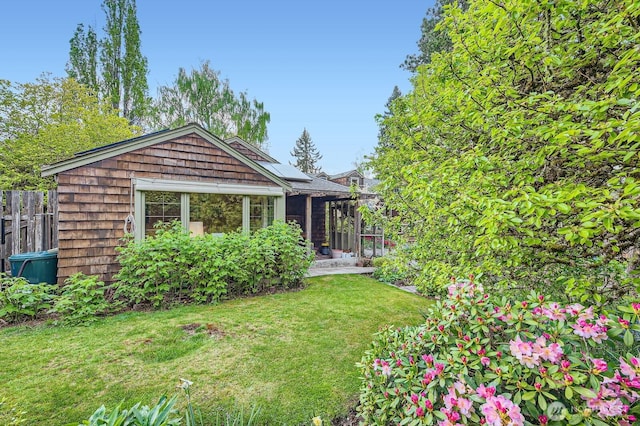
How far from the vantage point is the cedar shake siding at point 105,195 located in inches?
209

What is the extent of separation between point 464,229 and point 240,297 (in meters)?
4.71

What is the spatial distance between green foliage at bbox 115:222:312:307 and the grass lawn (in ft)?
1.51

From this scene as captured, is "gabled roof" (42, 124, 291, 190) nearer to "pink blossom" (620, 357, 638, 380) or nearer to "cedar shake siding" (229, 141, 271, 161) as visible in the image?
"cedar shake siding" (229, 141, 271, 161)

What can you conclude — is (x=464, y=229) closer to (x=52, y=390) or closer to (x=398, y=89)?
(x=52, y=390)

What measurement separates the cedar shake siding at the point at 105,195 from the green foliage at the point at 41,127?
8.47m

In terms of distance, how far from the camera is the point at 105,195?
5660 mm

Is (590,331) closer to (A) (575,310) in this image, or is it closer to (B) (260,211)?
(A) (575,310)

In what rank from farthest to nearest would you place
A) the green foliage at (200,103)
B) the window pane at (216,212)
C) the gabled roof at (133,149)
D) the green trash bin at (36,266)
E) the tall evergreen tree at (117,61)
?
the green foliage at (200,103) → the tall evergreen tree at (117,61) → the window pane at (216,212) → the gabled roof at (133,149) → the green trash bin at (36,266)

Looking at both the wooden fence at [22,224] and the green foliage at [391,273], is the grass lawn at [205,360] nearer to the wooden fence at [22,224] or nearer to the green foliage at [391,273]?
the green foliage at [391,273]

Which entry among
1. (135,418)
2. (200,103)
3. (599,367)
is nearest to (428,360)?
(599,367)

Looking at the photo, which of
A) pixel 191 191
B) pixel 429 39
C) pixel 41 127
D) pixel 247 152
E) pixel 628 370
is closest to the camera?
pixel 628 370

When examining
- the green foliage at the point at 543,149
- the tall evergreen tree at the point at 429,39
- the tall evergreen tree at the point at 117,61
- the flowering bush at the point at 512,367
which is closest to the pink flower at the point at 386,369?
the flowering bush at the point at 512,367

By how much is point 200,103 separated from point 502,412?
19.9 meters

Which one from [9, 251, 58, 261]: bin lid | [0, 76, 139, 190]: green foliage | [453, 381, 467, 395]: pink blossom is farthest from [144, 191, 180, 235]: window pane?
[0, 76, 139, 190]: green foliage
